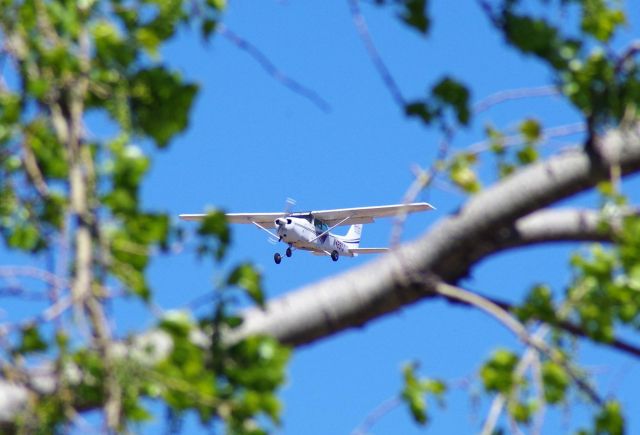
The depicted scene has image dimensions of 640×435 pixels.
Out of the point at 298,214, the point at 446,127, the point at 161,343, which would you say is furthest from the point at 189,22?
the point at 298,214

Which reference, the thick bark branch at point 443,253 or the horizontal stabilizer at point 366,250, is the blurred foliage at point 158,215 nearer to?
the thick bark branch at point 443,253

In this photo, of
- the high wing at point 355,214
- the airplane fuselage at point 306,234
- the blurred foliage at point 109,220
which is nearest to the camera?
the blurred foliage at point 109,220

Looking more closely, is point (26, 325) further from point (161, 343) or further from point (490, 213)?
point (490, 213)

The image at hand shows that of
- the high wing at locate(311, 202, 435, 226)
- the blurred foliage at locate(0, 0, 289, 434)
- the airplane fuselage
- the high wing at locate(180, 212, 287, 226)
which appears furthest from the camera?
the high wing at locate(180, 212, 287, 226)

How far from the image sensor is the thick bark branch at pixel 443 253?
3.98 m

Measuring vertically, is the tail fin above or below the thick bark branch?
above

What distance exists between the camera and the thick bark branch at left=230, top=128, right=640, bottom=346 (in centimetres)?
398

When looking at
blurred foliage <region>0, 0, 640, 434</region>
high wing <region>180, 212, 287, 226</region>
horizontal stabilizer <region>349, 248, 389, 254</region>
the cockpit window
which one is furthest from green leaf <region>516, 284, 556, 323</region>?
high wing <region>180, 212, 287, 226</region>

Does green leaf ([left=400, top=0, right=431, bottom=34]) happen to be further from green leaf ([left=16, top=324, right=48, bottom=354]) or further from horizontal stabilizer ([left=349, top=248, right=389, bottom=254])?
horizontal stabilizer ([left=349, top=248, right=389, bottom=254])

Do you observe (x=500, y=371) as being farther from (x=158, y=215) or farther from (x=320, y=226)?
(x=320, y=226)

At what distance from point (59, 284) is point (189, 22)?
1.29 metres

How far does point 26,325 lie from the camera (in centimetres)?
363

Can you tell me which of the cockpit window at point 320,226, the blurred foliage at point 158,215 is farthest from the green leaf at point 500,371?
the cockpit window at point 320,226

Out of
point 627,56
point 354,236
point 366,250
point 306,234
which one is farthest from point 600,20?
point 354,236
